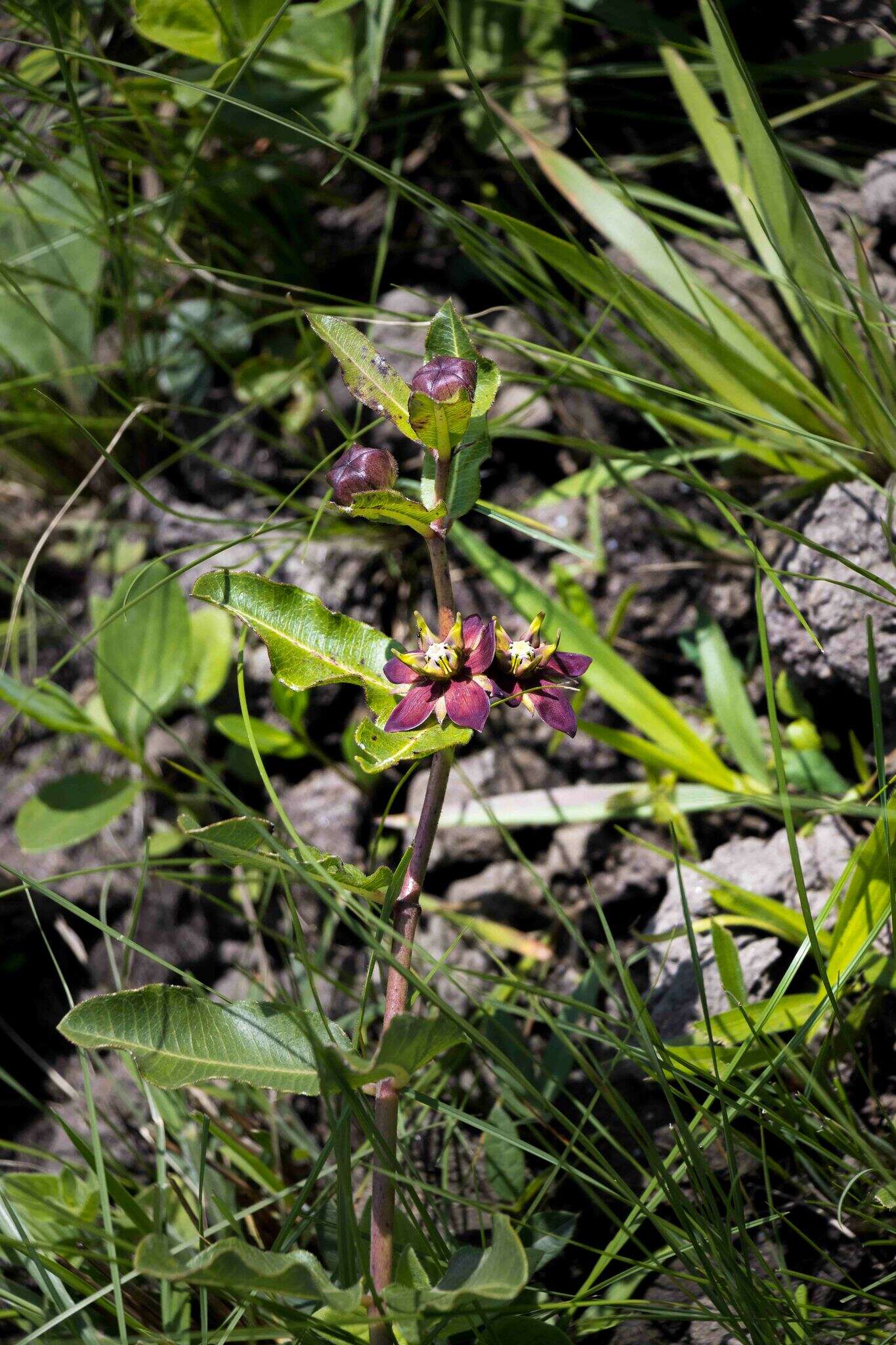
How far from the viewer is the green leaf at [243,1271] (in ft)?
3.01

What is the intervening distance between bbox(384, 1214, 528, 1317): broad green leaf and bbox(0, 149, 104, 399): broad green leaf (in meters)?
2.10

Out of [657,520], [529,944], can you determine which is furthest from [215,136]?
[529,944]

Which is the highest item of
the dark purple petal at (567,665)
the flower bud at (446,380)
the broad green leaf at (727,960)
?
the flower bud at (446,380)

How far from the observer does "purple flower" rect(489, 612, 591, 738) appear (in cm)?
123

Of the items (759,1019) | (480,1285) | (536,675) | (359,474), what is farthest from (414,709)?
(759,1019)

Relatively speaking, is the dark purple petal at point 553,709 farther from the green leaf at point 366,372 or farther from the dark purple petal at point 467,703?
the green leaf at point 366,372

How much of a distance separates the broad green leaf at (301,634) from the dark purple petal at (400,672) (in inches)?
1.3

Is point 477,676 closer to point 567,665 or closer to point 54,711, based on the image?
point 567,665

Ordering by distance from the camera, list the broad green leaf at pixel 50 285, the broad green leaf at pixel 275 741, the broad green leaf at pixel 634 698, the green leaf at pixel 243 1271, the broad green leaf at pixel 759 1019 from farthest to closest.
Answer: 1. the broad green leaf at pixel 50 285
2. the broad green leaf at pixel 275 741
3. the broad green leaf at pixel 634 698
4. the broad green leaf at pixel 759 1019
5. the green leaf at pixel 243 1271

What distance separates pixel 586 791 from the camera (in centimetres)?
198

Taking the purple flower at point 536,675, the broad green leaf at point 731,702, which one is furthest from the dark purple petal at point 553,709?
the broad green leaf at point 731,702

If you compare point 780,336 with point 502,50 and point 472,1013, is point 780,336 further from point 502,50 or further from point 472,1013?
point 472,1013

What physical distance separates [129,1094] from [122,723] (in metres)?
0.72

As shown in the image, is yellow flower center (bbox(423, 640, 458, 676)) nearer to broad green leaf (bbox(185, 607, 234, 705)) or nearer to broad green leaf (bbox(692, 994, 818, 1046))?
broad green leaf (bbox(692, 994, 818, 1046))
